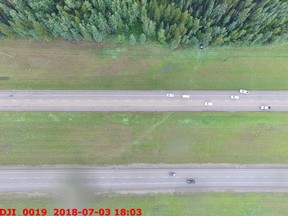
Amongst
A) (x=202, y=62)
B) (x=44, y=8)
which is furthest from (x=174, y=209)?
(x=44, y=8)

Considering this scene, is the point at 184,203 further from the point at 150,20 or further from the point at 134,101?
the point at 150,20

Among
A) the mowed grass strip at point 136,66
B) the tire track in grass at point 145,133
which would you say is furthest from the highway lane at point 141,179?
the mowed grass strip at point 136,66

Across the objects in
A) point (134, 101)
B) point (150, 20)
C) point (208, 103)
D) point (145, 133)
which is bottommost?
point (145, 133)

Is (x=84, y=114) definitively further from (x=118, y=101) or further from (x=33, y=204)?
(x=33, y=204)

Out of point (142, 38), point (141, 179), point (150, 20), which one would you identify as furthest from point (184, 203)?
point (150, 20)

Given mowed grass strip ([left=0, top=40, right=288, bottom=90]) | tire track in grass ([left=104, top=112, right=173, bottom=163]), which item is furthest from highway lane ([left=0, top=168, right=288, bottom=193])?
mowed grass strip ([left=0, top=40, right=288, bottom=90])

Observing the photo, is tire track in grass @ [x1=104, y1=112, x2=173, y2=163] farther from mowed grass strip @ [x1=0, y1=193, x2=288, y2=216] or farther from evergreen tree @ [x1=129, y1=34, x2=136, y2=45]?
evergreen tree @ [x1=129, y1=34, x2=136, y2=45]
